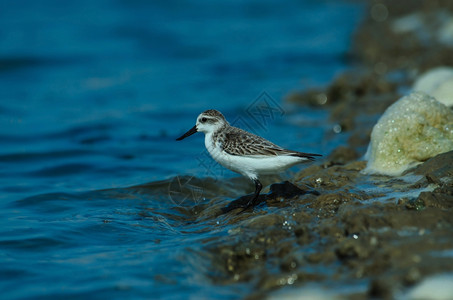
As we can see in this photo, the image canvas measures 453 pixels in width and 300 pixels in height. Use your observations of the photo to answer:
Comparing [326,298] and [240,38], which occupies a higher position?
[240,38]

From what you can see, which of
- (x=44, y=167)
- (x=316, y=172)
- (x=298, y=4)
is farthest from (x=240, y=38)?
(x=316, y=172)

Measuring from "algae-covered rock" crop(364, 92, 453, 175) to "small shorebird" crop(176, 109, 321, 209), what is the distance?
1585 mm

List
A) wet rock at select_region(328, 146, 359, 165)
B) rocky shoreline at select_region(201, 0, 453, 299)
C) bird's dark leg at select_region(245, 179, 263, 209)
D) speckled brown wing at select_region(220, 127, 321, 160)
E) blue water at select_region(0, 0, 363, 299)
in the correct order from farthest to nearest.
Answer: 1. wet rock at select_region(328, 146, 359, 165)
2. bird's dark leg at select_region(245, 179, 263, 209)
3. speckled brown wing at select_region(220, 127, 321, 160)
4. blue water at select_region(0, 0, 363, 299)
5. rocky shoreline at select_region(201, 0, 453, 299)

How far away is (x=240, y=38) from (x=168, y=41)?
2628 mm

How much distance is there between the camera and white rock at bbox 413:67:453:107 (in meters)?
10.0

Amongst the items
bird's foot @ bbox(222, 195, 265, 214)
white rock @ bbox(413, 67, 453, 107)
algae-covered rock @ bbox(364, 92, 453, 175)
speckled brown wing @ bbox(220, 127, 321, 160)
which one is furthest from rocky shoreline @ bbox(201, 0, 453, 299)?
white rock @ bbox(413, 67, 453, 107)

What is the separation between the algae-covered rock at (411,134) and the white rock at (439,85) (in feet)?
6.46

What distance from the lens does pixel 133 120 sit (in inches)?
552

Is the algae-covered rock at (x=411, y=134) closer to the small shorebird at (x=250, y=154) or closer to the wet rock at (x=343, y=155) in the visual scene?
the wet rock at (x=343, y=155)

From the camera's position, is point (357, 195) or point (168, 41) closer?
point (357, 195)

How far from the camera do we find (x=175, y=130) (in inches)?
520

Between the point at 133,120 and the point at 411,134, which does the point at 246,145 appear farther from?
the point at 133,120

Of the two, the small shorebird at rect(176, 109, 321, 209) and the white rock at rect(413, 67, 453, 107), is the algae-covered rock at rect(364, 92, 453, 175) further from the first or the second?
the white rock at rect(413, 67, 453, 107)

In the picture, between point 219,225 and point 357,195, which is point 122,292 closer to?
point 219,225
